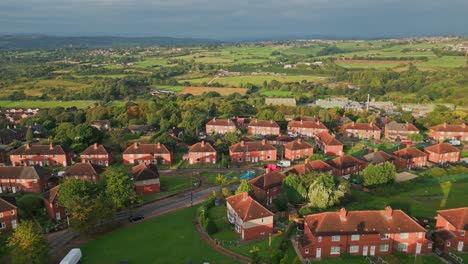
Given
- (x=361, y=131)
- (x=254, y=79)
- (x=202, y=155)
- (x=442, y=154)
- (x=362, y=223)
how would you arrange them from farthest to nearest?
(x=254, y=79)
(x=361, y=131)
(x=442, y=154)
(x=202, y=155)
(x=362, y=223)

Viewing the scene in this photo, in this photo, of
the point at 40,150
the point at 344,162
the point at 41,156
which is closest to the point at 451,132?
the point at 344,162

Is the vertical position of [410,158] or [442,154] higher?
[410,158]

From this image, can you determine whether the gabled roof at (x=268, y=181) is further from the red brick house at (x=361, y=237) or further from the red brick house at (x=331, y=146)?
the red brick house at (x=331, y=146)

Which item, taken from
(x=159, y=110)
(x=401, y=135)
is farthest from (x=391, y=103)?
(x=159, y=110)

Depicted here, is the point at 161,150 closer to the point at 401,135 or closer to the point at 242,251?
the point at 242,251

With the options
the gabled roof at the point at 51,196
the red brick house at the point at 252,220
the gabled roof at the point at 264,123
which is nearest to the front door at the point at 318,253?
the red brick house at the point at 252,220

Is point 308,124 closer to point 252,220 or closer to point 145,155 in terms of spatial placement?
point 145,155
